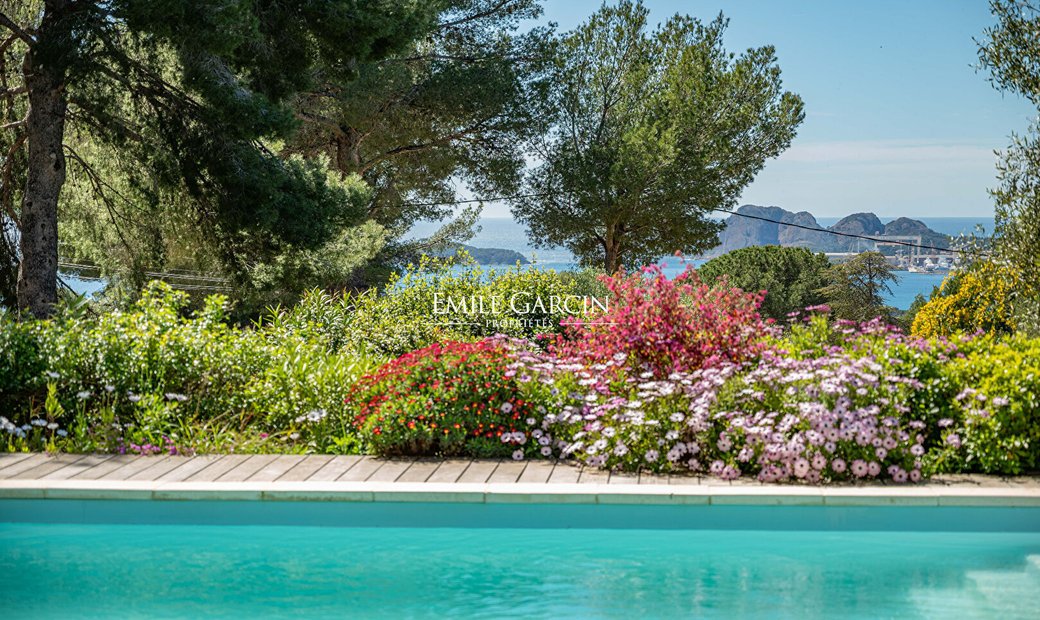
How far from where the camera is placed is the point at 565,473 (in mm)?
4465

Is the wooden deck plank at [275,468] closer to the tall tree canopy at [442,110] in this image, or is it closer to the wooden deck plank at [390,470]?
the wooden deck plank at [390,470]

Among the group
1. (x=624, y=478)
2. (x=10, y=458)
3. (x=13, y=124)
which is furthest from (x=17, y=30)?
(x=624, y=478)

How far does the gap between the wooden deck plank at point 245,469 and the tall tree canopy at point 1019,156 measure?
248 inches

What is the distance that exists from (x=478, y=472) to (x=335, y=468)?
685 mm

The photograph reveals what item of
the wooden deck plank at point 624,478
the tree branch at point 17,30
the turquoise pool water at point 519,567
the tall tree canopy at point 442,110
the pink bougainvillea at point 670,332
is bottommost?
the turquoise pool water at point 519,567

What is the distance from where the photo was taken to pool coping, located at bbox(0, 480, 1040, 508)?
13.2ft

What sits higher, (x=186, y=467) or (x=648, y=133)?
(x=648, y=133)

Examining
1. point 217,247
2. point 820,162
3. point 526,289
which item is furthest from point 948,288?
point 820,162

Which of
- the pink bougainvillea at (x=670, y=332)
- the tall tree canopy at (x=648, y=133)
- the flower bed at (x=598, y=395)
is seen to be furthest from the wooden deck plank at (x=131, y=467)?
the tall tree canopy at (x=648, y=133)

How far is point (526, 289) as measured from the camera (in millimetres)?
8555

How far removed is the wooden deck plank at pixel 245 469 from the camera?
14.3 ft

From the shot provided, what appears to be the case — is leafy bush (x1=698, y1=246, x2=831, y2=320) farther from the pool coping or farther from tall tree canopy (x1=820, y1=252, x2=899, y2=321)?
the pool coping

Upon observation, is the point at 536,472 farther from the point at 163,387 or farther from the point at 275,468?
the point at 163,387

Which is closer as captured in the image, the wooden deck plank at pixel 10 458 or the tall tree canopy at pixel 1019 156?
the wooden deck plank at pixel 10 458
